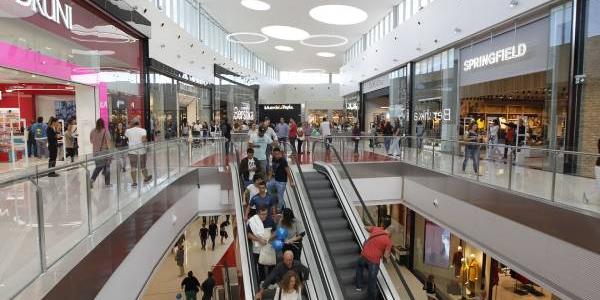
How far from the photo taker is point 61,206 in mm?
4453

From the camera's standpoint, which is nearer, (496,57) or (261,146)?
(261,146)

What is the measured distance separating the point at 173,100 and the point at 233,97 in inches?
524

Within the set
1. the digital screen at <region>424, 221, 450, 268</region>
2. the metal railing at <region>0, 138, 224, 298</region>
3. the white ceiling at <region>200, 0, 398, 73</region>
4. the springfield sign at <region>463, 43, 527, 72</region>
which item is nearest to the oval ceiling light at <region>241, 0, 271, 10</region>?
the white ceiling at <region>200, 0, 398, 73</region>

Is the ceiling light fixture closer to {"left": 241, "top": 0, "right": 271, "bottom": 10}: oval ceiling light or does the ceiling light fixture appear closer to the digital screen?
{"left": 241, "top": 0, "right": 271, "bottom": 10}: oval ceiling light

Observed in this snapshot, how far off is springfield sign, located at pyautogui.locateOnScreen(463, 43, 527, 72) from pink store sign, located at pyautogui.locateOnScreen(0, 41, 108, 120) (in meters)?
13.0

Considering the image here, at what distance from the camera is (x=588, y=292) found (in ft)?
20.1

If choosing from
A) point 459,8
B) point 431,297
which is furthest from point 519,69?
point 431,297

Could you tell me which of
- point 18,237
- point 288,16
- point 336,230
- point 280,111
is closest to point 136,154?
point 18,237

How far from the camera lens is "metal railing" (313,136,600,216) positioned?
700 cm

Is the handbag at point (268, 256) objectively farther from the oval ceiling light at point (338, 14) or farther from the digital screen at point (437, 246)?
the oval ceiling light at point (338, 14)

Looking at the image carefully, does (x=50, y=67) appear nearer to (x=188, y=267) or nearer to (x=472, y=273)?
(x=188, y=267)

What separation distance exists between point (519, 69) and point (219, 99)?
20.3 metres

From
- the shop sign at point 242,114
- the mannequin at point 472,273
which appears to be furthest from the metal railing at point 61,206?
the shop sign at point 242,114

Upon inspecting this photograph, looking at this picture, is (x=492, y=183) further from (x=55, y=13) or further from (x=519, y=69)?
(x=55, y=13)
